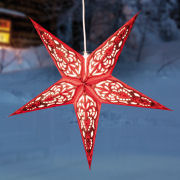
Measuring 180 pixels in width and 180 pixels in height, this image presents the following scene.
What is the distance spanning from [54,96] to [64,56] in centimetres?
23

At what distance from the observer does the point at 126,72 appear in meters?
4.48

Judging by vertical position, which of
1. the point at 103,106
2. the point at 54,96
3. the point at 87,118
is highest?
the point at 54,96

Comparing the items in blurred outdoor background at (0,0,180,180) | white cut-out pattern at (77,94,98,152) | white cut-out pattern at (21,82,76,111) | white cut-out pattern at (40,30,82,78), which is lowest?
blurred outdoor background at (0,0,180,180)

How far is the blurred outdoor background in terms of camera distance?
9.22ft

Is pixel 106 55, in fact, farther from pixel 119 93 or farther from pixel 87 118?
pixel 87 118

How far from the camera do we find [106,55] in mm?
1307

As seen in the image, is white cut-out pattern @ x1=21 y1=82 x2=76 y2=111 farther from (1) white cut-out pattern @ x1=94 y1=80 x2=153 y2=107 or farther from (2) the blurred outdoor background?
(2) the blurred outdoor background

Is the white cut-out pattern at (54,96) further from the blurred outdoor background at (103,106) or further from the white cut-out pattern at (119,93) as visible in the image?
the blurred outdoor background at (103,106)

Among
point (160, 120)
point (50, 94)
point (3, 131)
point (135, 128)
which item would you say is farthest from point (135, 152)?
point (50, 94)

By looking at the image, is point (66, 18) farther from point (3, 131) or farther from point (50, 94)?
point (50, 94)

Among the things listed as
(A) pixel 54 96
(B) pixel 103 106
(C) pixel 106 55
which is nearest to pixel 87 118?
(A) pixel 54 96

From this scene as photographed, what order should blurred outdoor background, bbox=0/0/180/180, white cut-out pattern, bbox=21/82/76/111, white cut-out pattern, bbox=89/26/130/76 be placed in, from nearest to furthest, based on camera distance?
white cut-out pattern, bbox=89/26/130/76
white cut-out pattern, bbox=21/82/76/111
blurred outdoor background, bbox=0/0/180/180

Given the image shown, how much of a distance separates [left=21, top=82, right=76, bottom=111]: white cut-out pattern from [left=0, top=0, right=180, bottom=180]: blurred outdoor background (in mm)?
1447

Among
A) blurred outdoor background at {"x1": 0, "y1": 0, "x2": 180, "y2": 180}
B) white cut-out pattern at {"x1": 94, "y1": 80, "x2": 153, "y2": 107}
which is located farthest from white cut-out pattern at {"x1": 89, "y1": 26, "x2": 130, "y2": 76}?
blurred outdoor background at {"x1": 0, "y1": 0, "x2": 180, "y2": 180}
